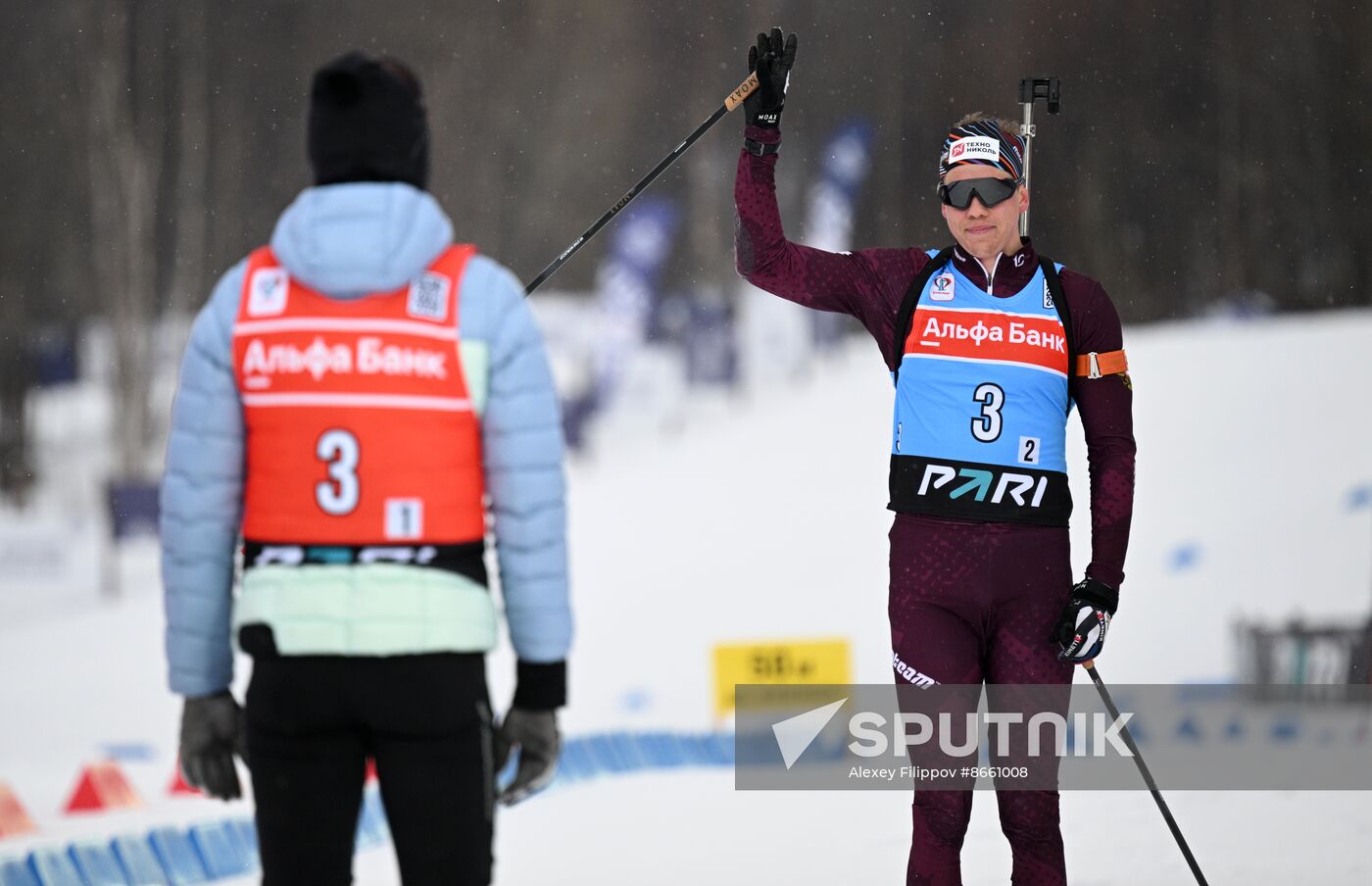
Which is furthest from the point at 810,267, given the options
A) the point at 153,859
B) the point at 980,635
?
the point at 153,859

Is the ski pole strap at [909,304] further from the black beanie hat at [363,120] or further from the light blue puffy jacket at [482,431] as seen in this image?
the black beanie hat at [363,120]

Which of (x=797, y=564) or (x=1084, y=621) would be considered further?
(x=797, y=564)

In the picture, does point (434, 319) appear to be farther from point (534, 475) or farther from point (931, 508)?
point (931, 508)

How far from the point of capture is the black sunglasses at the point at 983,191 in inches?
93.1

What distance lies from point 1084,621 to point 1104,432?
1.03 ft

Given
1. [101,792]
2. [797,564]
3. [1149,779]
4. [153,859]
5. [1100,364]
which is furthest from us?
[797,564]

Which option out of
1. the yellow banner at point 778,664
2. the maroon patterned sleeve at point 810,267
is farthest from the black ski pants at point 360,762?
the yellow banner at point 778,664

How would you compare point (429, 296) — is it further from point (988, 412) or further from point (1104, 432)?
point (1104, 432)

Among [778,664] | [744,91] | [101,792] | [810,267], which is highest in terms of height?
[744,91]

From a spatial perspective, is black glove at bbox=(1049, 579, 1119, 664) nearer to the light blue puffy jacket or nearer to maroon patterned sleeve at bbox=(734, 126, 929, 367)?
maroon patterned sleeve at bbox=(734, 126, 929, 367)

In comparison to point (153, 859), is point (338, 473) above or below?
above

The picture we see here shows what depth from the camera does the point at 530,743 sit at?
168cm

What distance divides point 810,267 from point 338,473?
1087mm

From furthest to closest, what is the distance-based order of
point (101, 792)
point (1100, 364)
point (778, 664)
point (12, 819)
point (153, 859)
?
point (778, 664) → point (101, 792) → point (12, 819) → point (153, 859) → point (1100, 364)
